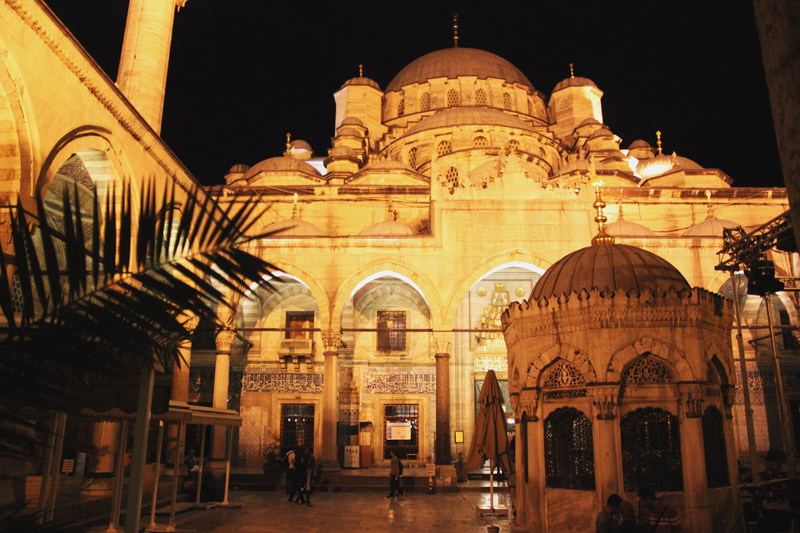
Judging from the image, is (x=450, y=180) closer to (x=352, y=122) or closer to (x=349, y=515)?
(x=349, y=515)

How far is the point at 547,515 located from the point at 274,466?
9.72 metres

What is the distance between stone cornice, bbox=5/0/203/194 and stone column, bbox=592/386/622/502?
14.0 ft

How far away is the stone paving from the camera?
8.31m

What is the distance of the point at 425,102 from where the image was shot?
2792 centimetres

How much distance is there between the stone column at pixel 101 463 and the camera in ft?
31.9

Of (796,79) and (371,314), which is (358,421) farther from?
(796,79)

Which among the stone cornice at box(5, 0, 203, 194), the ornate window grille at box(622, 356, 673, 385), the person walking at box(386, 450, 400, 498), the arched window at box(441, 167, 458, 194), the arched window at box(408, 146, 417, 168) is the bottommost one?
the person walking at box(386, 450, 400, 498)

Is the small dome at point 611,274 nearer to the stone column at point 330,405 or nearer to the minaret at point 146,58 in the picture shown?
the stone column at point 330,405

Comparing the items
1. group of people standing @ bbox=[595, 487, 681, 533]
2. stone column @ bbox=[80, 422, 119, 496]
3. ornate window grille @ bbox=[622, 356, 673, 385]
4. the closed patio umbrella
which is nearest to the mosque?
ornate window grille @ bbox=[622, 356, 673, 385]

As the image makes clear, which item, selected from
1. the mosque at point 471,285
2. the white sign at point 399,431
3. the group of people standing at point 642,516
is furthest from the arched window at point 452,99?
the group of people standing at point 642,516

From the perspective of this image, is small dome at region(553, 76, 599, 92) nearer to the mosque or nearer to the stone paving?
the mosque

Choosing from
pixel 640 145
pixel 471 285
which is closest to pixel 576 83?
pixel 640 145

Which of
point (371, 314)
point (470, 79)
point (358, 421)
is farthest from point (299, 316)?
point (470, 79)

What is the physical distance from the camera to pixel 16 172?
284 inches
